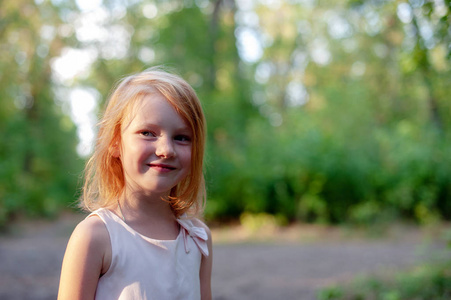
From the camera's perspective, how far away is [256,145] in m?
12.0

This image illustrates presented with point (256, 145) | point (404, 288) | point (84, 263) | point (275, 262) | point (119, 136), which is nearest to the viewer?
point (84, 263)

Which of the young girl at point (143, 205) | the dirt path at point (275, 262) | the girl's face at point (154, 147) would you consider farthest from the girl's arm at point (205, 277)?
the dirt path at point (275, 262)

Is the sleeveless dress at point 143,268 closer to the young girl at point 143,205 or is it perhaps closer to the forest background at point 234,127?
the young girl at point 143,205

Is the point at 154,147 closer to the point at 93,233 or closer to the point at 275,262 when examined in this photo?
the point at 93,233

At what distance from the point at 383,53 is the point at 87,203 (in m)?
21.4

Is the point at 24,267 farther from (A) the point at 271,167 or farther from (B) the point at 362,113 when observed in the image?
(B) the point at 362,113

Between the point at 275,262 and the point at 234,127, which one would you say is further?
the point at 234,127

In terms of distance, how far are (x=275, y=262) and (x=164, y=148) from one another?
5.91 meters

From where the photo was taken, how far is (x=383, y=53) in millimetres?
20703

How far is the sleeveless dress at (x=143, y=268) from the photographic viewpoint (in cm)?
125

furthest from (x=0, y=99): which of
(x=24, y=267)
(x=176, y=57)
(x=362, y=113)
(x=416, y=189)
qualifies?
(x=416, y=189)

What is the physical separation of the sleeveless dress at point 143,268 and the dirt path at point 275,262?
3593 mm

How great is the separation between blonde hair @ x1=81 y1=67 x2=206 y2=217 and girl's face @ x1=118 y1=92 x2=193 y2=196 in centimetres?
3

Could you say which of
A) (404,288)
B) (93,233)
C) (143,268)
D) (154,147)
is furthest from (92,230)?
(404,288)
